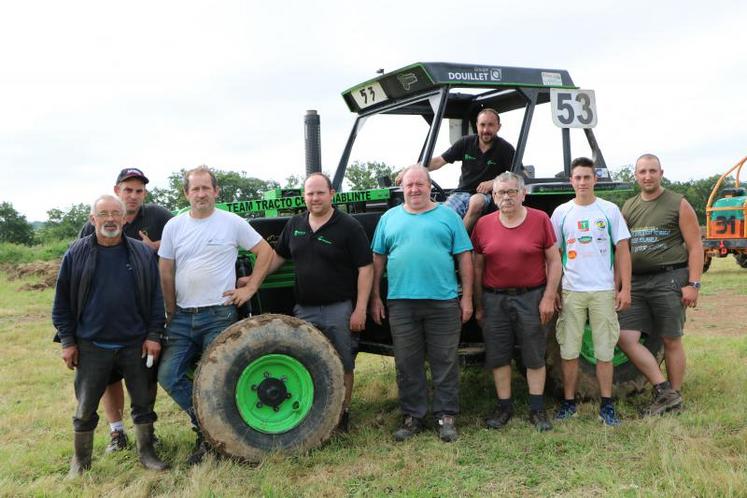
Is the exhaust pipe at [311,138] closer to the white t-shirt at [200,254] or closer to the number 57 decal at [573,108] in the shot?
the white t-shirt at [200,254]

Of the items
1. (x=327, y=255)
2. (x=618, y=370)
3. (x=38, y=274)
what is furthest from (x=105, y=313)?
(x=38, y=274)

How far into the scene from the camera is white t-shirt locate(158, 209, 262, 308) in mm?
4000

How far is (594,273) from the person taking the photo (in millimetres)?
4359

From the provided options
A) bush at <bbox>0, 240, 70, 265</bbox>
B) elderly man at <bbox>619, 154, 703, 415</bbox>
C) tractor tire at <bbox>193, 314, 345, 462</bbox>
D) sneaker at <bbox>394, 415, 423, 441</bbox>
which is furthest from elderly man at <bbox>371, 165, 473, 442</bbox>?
bush at <bbox>0, 240, 70, 265</bbox>

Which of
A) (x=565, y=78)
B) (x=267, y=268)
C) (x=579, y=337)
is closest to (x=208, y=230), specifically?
(x=267, y=268)

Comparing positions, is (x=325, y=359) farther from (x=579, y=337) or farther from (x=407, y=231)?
(x=579, y=337)

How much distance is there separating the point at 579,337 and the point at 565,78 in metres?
2.14

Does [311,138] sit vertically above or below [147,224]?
above

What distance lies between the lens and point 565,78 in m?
5.29

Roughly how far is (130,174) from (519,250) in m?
2.59

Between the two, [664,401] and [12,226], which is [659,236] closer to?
[664,401]

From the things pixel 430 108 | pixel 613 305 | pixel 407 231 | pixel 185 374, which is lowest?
pixel 185 374

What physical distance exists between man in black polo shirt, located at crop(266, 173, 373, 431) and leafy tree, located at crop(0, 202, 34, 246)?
42.4 metres

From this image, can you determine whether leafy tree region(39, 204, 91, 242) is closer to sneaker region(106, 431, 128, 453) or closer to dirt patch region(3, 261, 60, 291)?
dirt patch region(3, 261, 60, 291)
